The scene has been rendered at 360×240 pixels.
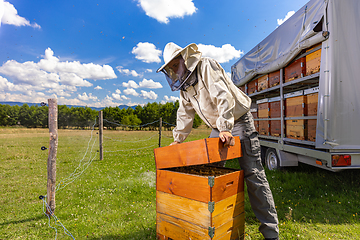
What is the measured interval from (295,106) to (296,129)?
53 cm

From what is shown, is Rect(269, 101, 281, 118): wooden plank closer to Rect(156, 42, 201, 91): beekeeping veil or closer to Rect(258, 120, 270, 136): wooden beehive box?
Rect(258, 120, 270, 136): wooden beehive box

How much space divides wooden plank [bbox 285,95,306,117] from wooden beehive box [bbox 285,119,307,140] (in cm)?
16

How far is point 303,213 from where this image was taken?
358 cm

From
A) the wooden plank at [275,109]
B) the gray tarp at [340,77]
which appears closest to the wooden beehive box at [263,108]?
the wooden plank at [275,109]

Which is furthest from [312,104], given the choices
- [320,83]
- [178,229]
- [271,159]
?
[178,229]

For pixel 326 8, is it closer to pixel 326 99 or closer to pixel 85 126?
pixel 326 99

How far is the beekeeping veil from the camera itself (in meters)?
2.49

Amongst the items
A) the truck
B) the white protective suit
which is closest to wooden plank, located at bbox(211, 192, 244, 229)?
the white protective suit

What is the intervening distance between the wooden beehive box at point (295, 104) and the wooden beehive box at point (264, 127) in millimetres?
1074

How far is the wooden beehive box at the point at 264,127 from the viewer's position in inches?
237

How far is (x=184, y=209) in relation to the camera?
85.4 inches

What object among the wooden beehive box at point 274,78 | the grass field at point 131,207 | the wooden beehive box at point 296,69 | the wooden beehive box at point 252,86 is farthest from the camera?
the wooden beehive box at point 252,86

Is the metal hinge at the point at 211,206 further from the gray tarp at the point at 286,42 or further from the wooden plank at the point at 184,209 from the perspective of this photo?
the gray tarp at the point at 286,42

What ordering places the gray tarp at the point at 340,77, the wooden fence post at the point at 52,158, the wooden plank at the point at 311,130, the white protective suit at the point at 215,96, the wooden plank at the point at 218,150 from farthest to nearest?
the wooden plank at the point at 311,130 < the wooden fence post at the point at 52,158 < the gray tarp at the point at 340,77 < the white protective suit at the point at 215,96 < the wooden plank at the point at 218,150
